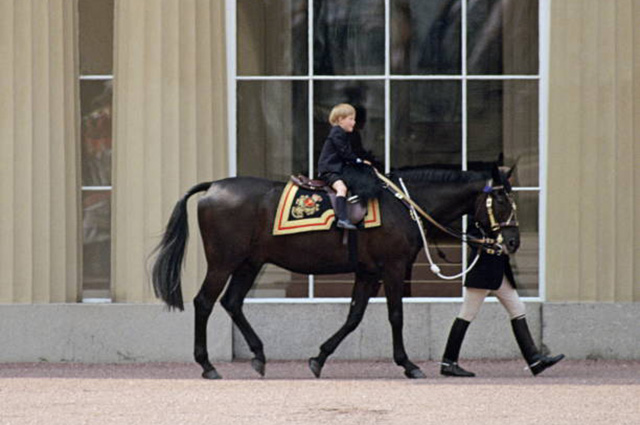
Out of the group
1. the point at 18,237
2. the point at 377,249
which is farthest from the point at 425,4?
the point at 18,237

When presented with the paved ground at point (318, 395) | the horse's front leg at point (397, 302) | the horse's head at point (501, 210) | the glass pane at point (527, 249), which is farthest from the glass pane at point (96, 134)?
the horse's head at point (501, 210)

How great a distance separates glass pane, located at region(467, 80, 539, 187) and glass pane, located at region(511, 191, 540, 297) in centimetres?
17

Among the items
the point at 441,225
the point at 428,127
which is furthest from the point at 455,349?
the point at 428,127

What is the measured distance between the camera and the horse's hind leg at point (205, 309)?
14.6 m

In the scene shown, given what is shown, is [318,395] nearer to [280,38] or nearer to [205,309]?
[205,309]

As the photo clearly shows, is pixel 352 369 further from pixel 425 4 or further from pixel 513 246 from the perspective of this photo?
pixel 425 4

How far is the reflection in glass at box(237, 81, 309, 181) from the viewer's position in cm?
1652

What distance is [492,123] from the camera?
1642cm

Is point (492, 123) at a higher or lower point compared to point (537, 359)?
higher

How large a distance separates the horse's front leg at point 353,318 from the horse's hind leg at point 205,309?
89cm

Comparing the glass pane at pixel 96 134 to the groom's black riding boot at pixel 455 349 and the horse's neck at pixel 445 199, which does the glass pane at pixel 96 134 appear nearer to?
the horse's neck at pixel 445 199

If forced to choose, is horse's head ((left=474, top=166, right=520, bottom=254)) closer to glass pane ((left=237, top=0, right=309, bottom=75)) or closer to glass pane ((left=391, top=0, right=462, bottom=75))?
glass pane ((left=391, top=0, right=462, bottom=75))

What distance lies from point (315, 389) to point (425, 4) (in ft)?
15.7

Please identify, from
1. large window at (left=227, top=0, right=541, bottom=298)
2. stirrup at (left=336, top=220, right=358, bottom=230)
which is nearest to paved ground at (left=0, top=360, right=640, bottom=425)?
stirrup at (left=336, top=220, right=358, bottom=230)
